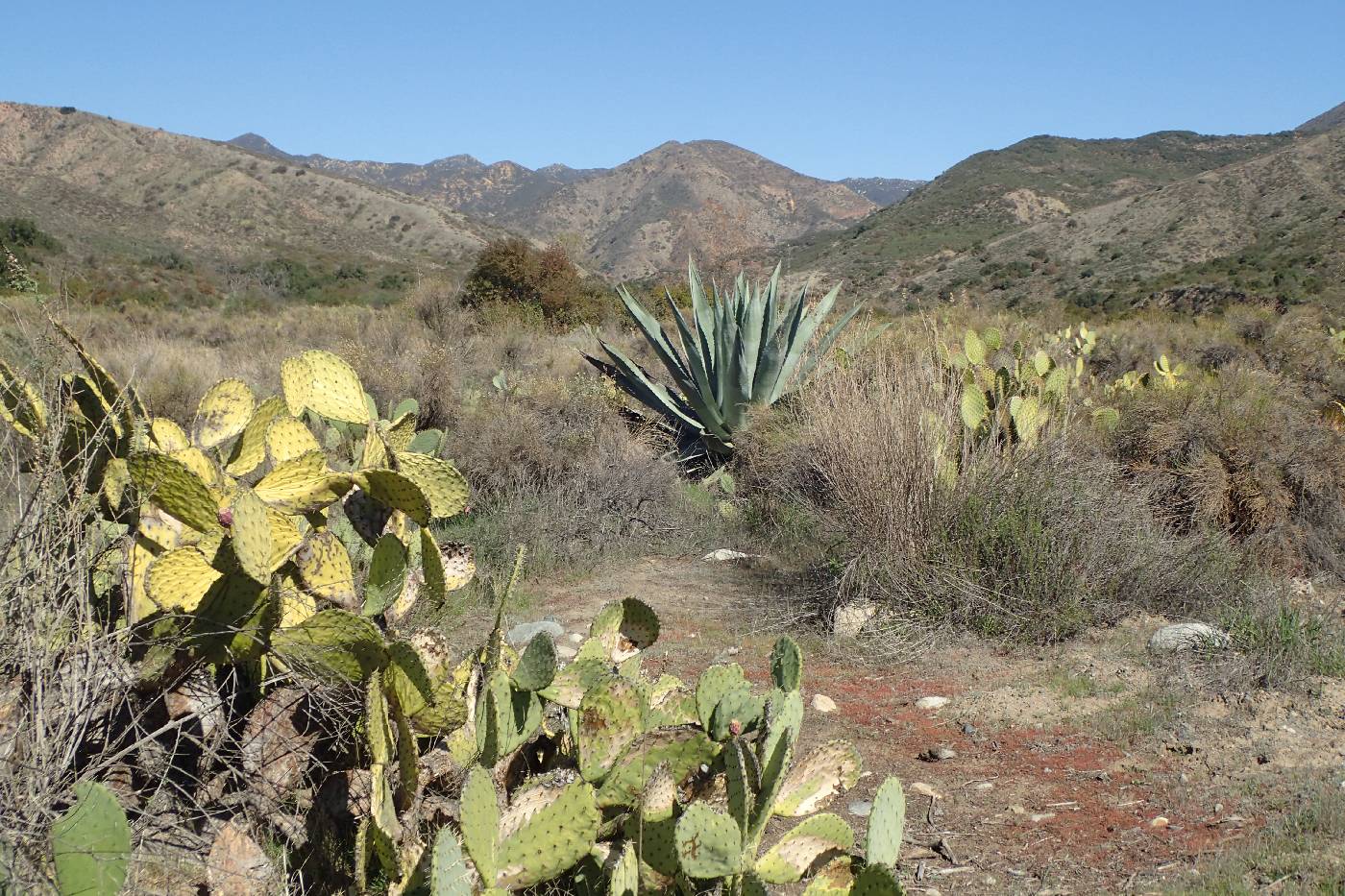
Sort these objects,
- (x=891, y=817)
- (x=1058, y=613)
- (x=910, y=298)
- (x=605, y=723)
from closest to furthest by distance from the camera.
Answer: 1. (x=891, y=817)
2. (x=605, y=723)
3. (x=1058, y=613)
4. (x=910, y=298)

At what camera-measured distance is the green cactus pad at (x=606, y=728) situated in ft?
7.27

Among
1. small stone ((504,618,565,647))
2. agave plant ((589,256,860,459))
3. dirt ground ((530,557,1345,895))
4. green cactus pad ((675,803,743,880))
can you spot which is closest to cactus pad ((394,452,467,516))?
green cactus pad ((675,803,743,880))

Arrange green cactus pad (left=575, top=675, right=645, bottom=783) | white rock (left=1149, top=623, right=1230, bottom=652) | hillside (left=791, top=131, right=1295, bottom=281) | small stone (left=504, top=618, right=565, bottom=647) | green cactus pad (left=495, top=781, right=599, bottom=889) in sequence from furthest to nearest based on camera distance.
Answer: hillside (left=791, top=131, right=1295, bottom=281), small stone (left=504, top=618, right=565, bottom=647), white rock (left=1149, top=623, right=1230, bottom=652), green cactus pad (left=575, top=675, right=645, bottom=783), green cactus pad (left=495, top=781, right=599, bottom=889)

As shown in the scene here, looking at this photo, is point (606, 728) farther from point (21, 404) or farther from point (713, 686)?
point (21, 404)

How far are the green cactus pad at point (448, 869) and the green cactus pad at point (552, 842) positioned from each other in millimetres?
197

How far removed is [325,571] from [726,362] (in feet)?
18.8

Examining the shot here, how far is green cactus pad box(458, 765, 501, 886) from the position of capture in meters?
1.88

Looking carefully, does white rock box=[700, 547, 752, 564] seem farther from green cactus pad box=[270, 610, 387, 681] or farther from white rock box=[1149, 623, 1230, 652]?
green cactus pad box=[270, 610, 387, 681]

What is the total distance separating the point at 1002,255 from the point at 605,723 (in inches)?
1437

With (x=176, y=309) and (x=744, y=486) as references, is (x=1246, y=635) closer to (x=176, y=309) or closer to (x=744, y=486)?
(x=744, y=486)

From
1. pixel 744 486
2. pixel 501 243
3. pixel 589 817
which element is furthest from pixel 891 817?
pixel 501 243

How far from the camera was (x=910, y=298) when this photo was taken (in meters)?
30.2

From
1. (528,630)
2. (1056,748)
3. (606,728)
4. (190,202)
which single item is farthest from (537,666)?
(190,202)

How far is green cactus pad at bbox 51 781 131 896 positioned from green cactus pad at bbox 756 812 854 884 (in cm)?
123
